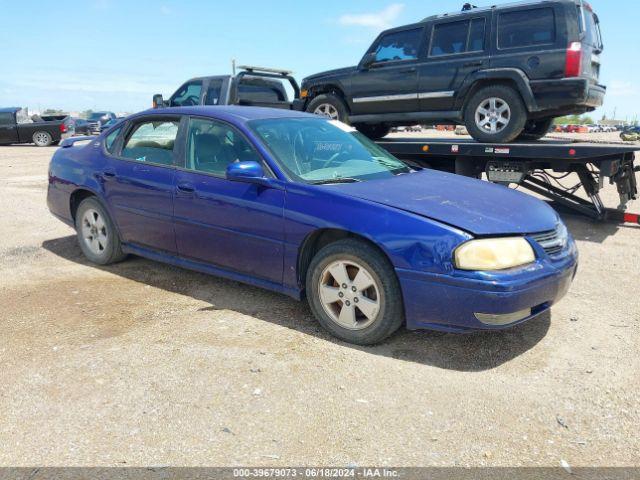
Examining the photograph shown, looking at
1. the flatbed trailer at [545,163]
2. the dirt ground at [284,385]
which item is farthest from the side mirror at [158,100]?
the dirt ground at [284,385]

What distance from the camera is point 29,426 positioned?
2.62 m

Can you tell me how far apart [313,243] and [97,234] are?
8.56 ft

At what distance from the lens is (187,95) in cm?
1193

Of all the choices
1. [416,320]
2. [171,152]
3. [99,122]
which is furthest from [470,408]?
[99,122]

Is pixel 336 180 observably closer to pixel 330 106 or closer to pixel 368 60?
pixel 368 60

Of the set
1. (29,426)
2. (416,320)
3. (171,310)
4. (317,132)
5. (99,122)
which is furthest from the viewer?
(99,122)

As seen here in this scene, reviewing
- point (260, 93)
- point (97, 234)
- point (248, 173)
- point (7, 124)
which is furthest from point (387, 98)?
point (7, 124)

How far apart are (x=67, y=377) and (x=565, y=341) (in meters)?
3.14

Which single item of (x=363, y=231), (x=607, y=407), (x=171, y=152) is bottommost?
(x=607, y=407)

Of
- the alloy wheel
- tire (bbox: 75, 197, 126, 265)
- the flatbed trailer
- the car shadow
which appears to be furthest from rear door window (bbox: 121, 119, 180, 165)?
the flatbed trailer

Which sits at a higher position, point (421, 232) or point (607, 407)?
point (421, 232)

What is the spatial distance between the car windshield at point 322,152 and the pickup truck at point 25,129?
70.7ft

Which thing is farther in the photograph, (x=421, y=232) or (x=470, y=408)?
(x=421, y=232)

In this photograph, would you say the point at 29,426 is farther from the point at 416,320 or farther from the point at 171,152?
the point at 171,152
